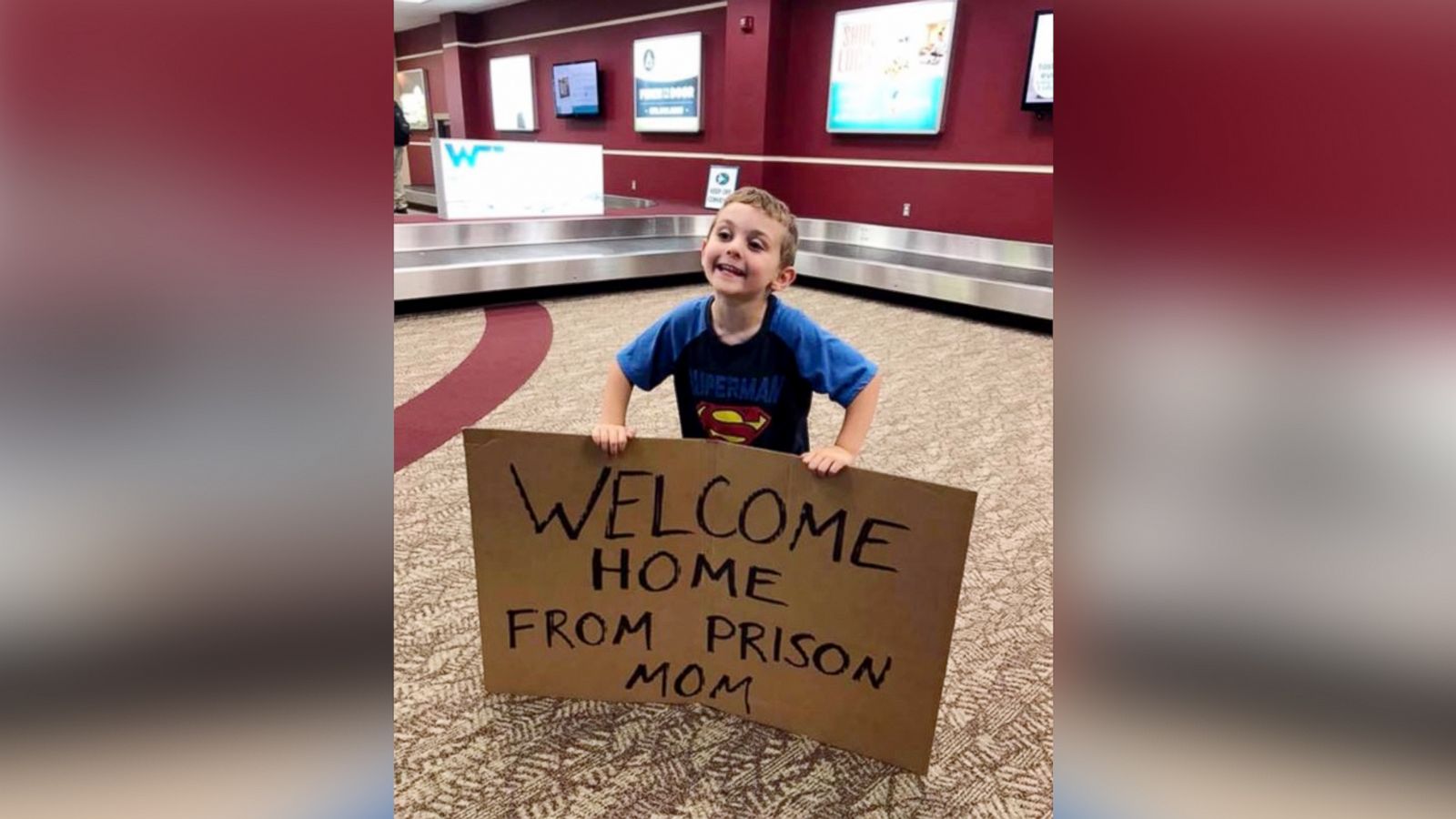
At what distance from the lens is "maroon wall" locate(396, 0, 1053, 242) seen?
677cm

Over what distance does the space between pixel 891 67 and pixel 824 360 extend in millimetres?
6890

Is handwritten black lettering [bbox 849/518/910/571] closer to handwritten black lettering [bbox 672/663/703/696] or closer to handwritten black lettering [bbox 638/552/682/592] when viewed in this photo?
handwritten black lettering [bbox 638/552/682/592]

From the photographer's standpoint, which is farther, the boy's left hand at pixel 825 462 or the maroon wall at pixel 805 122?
the maroon wall at pixel 805 122

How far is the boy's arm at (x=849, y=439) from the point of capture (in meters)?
1.23

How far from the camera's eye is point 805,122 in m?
8.48

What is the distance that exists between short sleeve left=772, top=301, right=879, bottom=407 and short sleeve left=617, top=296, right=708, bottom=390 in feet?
0.63

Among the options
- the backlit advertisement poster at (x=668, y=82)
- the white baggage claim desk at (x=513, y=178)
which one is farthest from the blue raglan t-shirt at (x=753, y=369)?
the backlit advertisement poster at (x=668, y=82)

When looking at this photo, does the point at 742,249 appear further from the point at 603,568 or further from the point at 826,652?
the point at 826,652

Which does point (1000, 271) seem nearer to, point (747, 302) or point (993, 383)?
point (993, 383)

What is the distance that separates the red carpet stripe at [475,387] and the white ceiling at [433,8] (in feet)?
29.6

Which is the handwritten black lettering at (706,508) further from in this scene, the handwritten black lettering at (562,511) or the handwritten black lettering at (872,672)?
the handwritten black lettering at (872,672)

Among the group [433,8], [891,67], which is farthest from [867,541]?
[433,8]

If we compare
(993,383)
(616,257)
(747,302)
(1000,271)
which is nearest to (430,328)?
(616,257)

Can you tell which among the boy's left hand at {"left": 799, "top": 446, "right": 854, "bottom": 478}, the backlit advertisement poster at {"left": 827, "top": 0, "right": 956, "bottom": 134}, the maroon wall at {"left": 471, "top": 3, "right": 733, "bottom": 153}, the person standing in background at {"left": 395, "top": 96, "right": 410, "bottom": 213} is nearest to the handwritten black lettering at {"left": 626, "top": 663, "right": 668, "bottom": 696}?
the boy's left hand at {"left": 799, "top": 446, "right": 854, "bottom": 478}
